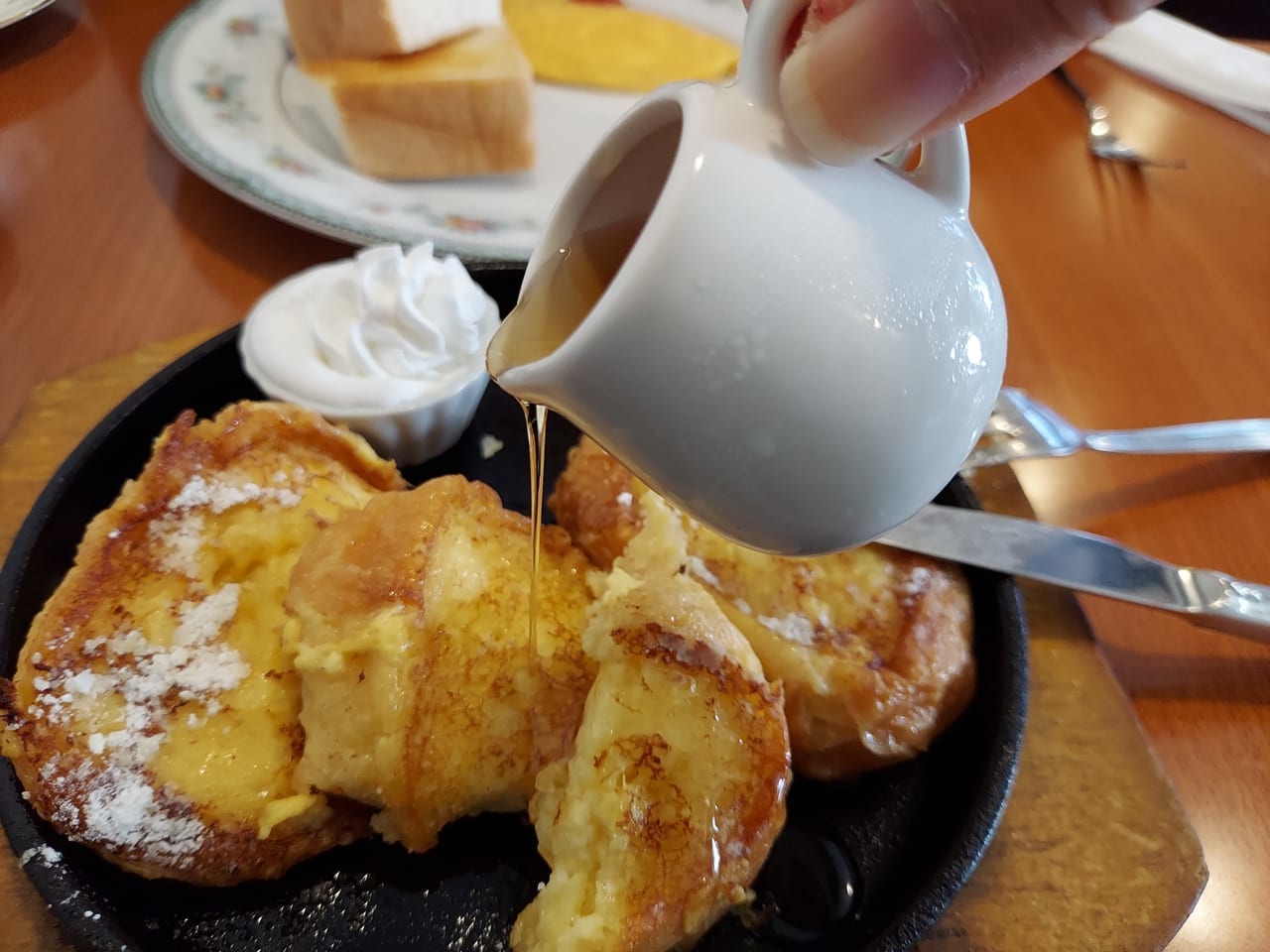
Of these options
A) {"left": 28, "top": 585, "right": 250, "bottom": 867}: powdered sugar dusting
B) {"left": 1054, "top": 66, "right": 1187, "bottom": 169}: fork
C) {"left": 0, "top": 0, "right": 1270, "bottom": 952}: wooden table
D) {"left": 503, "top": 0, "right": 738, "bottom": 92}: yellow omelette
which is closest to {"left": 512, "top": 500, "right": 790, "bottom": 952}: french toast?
{"left": 28, "top": 585, "right": 250, "bottom": 867}: powdered sugar dusting

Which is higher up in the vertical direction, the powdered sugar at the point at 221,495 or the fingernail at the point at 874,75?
the fingernail at the point at 874,75

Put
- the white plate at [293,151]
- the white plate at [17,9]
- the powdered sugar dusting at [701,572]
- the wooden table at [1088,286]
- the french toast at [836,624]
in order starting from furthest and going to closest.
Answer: the white plate at [17,9] < the white plate at [293,151] < the wooden table at [1088,286] < the powdered sugar dusting at [701,572] < the french toast at [836,624]

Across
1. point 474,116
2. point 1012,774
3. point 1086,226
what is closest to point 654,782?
point 1012,774

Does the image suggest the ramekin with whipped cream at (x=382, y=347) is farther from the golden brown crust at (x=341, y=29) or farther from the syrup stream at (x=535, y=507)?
the golden brown crust at (x=341, y=29)

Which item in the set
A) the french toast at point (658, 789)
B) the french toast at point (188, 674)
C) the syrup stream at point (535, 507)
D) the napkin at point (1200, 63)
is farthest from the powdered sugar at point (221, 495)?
the napkin at point (1200, 63)

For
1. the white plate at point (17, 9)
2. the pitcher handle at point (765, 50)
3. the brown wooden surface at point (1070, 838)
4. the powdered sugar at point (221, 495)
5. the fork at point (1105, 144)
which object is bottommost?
the brown wooden surface at point (1070, 838)

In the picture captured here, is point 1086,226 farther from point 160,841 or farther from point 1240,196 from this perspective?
point 160,841
